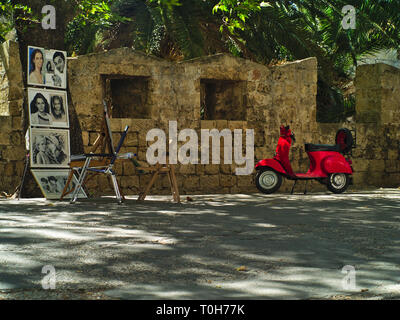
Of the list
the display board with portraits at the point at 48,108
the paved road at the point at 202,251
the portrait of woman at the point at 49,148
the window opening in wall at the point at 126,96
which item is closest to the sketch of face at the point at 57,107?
the display board with portraits at the point at 48,108

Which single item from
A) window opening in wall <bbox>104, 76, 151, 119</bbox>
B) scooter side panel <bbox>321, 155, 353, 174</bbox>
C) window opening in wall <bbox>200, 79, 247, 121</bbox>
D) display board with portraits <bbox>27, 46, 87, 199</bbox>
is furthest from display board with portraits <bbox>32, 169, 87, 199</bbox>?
scooter side panel <bbox>321, 155, 353, 174</bbox>

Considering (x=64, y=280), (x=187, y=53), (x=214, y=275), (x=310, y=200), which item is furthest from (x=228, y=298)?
(x=187, y=53)

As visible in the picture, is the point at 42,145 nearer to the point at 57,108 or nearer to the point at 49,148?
the point at 49,148

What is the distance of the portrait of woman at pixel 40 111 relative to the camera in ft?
27.4

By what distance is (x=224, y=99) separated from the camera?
35.9ft

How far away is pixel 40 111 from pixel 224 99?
371 cm

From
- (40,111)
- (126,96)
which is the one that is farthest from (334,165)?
(40,111)

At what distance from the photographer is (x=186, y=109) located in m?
9.98

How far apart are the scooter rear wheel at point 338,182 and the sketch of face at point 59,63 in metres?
4.44

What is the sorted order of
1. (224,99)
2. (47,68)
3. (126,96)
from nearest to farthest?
(47,68), (126,96), (224,99)

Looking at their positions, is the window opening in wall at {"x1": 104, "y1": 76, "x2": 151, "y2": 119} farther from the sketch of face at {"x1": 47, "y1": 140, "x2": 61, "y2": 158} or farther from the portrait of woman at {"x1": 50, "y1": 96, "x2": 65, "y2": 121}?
the sketch of face at {"x1": 47, "y1": 140, "x2": 61, "y2": 158}

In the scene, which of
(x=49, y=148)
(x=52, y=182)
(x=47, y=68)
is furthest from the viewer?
(x=47, y=68)

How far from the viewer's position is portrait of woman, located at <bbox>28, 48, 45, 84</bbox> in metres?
8.35

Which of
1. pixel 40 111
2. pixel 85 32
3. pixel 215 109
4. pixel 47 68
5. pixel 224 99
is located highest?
pixel 85 32
